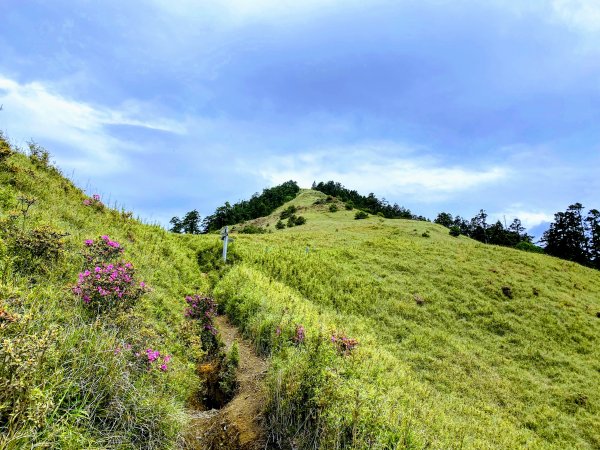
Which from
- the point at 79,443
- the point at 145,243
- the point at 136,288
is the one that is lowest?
the point at 79,443

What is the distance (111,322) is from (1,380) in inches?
92.3

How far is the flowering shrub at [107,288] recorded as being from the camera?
602 cm

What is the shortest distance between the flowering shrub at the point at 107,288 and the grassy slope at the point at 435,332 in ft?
10.8

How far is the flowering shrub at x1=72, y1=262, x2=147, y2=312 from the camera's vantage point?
602cm

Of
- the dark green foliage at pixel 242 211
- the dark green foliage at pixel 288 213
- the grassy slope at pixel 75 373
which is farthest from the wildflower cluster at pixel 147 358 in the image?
the dark green foliage at pixel 242 211

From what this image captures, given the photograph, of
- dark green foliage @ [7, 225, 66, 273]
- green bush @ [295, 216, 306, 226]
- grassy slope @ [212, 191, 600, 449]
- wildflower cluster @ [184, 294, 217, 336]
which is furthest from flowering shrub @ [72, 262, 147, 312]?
green bush @ [295, 216, 306, 226]

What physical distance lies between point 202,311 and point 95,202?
7658mm

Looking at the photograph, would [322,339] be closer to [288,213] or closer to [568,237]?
[288,213]

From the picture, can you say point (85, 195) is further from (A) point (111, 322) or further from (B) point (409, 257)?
(B) point (409, 257)

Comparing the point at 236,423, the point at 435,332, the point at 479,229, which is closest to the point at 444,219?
the point at 479,229

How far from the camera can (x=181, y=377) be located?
20.7 ft

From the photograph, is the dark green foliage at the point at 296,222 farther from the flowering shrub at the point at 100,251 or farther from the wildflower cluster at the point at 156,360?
the wildflower cluster at the point at 156,360

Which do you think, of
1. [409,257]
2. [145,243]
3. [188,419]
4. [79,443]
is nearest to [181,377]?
[188,419]

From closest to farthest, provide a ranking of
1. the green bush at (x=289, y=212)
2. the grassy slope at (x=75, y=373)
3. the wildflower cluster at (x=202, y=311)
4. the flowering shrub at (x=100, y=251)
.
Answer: the grassy slope at (x=75, y=373), the flowering shrub at (x=100, y=251), the wildflower cluster at (x=202, y=311), the green bush at (x=289, y=212)
